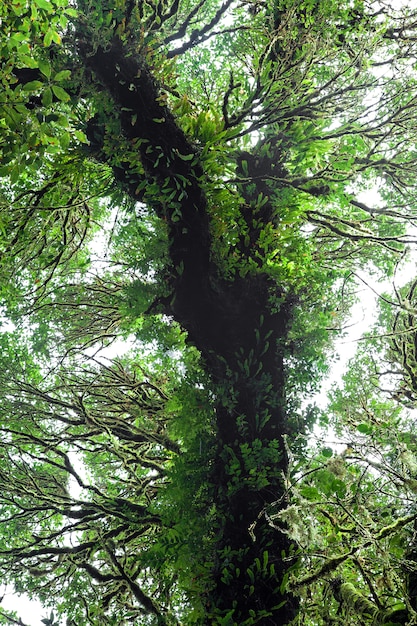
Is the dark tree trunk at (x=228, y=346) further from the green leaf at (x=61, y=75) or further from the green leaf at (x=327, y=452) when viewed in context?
the green leaf at (x=61, y=75)

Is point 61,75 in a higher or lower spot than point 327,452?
higher

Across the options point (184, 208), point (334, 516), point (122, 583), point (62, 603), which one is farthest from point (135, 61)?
point (62, 603)

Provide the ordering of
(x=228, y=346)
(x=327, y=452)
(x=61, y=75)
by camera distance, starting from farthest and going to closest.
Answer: (x=228, y=346) → (x=327, y=452) → (x=61, y=75)

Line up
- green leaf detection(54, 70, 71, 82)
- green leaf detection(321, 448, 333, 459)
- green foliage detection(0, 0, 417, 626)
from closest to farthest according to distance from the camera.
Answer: green leaf detection(54, 70, 71, 82), green leaf detection(321, 448, 333, 459), green foliage detection(0, 0, 417, 626)

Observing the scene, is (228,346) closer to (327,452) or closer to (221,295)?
(221,295)

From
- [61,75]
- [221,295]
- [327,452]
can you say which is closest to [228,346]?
[221,295]

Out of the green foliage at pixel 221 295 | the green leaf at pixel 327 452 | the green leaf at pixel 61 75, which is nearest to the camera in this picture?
the green leaf at pixel 61 75

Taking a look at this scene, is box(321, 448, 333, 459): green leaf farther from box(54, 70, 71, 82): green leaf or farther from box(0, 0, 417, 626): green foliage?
box(54, 70, 71, 82): green leaf

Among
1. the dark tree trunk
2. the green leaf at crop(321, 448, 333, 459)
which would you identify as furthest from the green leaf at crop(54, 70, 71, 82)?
the green leaf at crop(321, 448, 333, 459)

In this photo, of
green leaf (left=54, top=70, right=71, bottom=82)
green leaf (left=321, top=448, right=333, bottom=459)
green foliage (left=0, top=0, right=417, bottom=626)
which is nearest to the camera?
green leaf (left=54, top=70, right=71, bottom=82)

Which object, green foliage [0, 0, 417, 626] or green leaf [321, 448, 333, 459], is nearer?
green leaf [321, 448, 333, 459]

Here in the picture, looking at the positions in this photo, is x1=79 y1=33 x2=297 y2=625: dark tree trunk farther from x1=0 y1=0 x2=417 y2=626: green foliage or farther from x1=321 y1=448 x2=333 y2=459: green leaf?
x1=321 y1=448 x2=333 y2=459: green leaf

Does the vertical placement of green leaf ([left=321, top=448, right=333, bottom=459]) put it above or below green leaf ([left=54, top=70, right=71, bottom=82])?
below

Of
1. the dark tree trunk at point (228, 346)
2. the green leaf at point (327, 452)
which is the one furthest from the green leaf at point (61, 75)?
the green leaf at point (327, 452)
